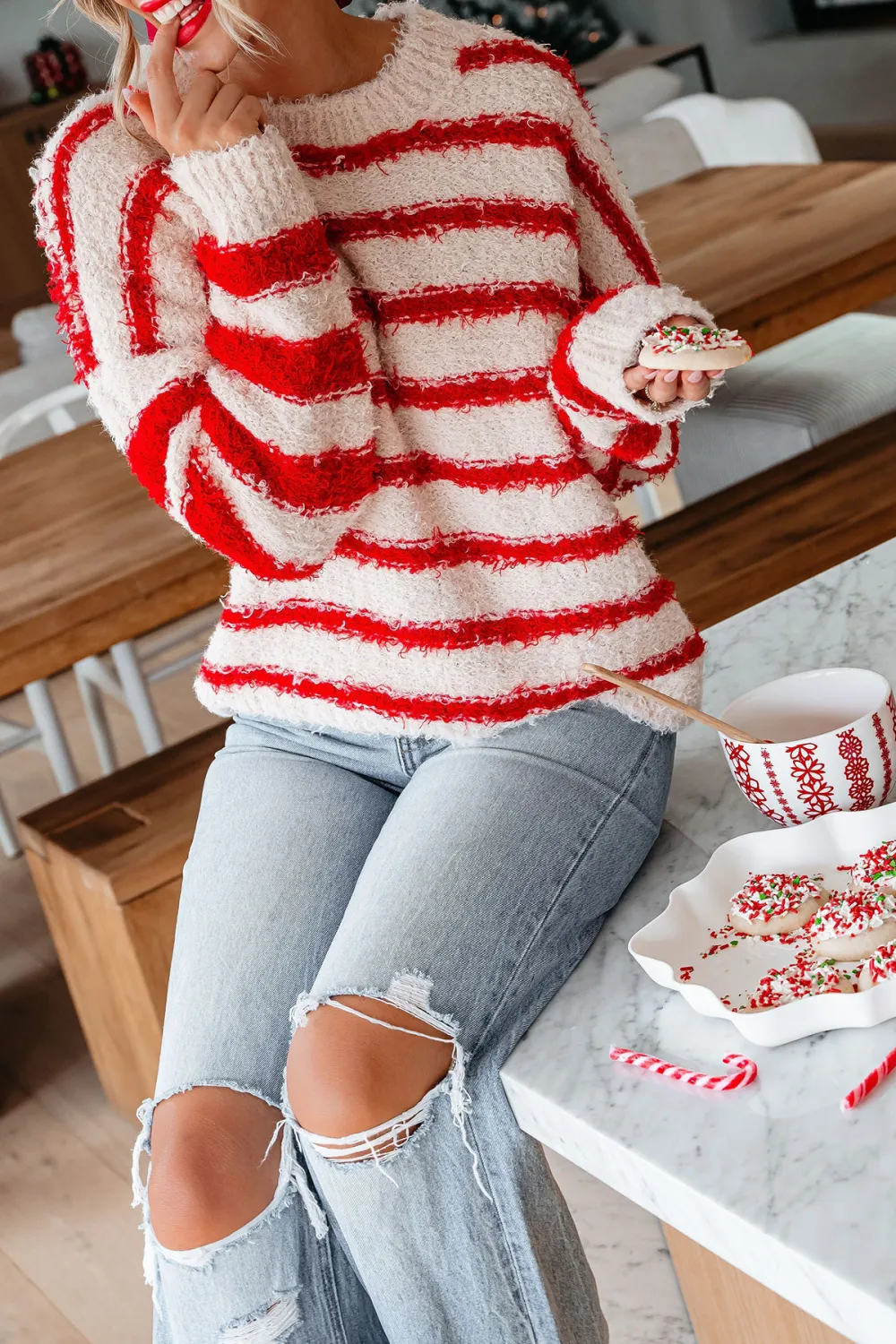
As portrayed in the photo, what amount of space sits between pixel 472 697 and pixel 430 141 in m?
0.39

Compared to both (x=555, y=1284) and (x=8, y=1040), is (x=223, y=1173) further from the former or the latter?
(x=8, y=1040)

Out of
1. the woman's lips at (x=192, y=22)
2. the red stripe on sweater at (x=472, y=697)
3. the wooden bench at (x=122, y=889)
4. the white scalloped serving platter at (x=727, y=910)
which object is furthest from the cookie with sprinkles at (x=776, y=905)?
the wooden bench at (x=122, y=889)

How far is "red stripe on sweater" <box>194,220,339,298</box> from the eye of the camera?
0.92 m

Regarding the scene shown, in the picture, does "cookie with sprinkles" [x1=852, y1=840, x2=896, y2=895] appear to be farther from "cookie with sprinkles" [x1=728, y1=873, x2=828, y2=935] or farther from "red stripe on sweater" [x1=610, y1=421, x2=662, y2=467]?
"red stripe on sweater" [x1=610, y1=421, x2=662, y2=467]

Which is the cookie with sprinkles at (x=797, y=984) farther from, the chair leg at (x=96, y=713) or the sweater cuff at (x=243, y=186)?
the chair leg at (x=96, y=713)

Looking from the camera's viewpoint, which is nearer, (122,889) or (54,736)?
(122,889)

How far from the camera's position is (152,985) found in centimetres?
166

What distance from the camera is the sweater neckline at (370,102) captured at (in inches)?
41.1

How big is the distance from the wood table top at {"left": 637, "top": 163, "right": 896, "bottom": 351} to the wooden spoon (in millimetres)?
1112

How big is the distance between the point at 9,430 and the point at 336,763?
1795 millimetres

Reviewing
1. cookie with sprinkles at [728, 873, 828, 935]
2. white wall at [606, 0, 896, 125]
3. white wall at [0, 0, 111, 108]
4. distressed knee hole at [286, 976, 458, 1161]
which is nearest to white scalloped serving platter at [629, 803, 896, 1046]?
cookie with sprinkles at [728, 873, 828, 935]

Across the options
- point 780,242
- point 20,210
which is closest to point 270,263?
point 780,242

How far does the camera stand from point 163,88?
36.5 inches

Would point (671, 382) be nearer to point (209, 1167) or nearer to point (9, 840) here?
point (209, 1167)
